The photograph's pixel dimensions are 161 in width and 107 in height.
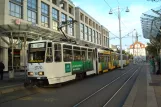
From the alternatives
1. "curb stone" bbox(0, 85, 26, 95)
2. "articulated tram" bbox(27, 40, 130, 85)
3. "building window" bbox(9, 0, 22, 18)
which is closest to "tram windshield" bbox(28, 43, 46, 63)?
"articulated tram" bbox(27, 40, 130, 85)

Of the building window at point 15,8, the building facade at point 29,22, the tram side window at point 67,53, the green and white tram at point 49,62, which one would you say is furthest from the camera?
the building window at point 15,8

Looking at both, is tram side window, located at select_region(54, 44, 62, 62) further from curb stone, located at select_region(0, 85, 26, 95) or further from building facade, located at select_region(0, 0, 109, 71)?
building facade, located at select_region(0, 0, 109, 71)

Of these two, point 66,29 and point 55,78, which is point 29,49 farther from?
point 66,29

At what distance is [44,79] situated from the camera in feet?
46.6

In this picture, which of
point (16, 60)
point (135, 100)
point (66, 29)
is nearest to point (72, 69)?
point (135, 100)

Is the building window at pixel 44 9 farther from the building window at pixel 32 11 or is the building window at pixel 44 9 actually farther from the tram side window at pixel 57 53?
the tram side window at pixel 57 53

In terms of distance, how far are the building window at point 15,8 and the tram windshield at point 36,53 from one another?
904 inches

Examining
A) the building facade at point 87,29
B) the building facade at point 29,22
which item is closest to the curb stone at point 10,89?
the building facade at point 29,22

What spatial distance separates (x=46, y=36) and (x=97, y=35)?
6294 centimetres

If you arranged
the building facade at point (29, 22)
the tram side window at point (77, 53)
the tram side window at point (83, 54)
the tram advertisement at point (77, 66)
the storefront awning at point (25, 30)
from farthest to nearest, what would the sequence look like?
the building facade at point (29, 22)
the storefront awning at point (25, 30)
the tram side window at point (83, 54)
the tram side window at point (77, 53)
the tram advertisement at point (77, 66)

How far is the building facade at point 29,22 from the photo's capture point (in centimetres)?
2570

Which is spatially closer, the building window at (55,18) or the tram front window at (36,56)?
the tram front window at (36,56)

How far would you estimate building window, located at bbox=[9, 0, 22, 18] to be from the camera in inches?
1416

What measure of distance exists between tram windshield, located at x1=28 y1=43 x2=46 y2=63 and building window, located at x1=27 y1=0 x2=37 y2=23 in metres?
26.7
